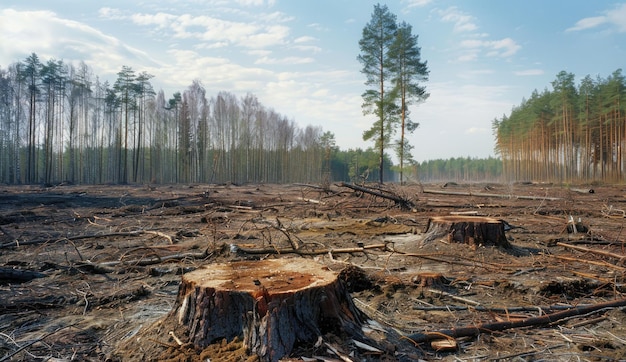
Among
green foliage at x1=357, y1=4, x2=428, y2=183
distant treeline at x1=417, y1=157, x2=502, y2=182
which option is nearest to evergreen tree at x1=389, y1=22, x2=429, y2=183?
green foliage at x1=357, y1=4, x2=428, y2=183

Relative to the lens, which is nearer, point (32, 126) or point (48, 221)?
point (48, 221)

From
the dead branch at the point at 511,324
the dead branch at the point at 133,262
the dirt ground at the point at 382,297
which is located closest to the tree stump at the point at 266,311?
the dirt ground at the point at 382,297

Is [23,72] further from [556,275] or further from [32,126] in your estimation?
[556,275]

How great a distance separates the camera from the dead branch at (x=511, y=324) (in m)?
2.94

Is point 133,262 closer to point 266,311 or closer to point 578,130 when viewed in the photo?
point 266,311

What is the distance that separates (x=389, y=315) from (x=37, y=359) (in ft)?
9.33

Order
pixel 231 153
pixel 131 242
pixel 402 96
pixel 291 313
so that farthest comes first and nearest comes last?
pixel 231 153 → pixel 402 96 → pixel 131 242 → pixel 291 313

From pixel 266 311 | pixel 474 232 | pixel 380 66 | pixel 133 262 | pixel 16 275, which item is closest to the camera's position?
pixel 266 311

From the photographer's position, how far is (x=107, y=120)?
48969mm

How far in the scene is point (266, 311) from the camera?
232 cm

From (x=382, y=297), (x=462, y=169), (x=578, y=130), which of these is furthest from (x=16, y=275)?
(x=462, y=169)

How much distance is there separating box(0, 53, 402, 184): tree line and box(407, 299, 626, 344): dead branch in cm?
3264

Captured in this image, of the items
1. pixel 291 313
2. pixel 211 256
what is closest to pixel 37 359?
pixel 291 313

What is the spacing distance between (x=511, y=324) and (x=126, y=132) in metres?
46.2
